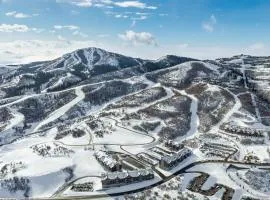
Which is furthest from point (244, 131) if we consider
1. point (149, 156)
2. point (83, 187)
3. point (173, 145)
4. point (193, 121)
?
point (83, 187)

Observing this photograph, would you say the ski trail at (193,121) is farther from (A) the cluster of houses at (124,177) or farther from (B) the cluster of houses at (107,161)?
(A) the cluster of houses at (124,177)

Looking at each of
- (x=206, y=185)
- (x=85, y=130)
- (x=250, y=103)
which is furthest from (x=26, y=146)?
(x=250, y=103)

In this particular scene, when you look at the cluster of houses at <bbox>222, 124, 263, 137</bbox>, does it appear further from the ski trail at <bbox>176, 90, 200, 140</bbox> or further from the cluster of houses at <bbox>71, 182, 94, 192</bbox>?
the cluster of houses at <bbox>71, 182, 94, 192</bbox>

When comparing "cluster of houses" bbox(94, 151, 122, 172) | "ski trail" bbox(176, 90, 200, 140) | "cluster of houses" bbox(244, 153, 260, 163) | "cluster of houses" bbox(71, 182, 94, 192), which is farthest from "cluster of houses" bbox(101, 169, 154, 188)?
"ski trail" bbox(176, 90, 200, 140)

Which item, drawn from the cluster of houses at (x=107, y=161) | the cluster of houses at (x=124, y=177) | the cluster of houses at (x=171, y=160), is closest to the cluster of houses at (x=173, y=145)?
the cluster of houses at (x=171, y=160)

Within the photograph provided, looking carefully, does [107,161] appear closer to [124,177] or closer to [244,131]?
[124,177]

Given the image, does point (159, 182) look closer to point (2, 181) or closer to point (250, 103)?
point (2, 181)
